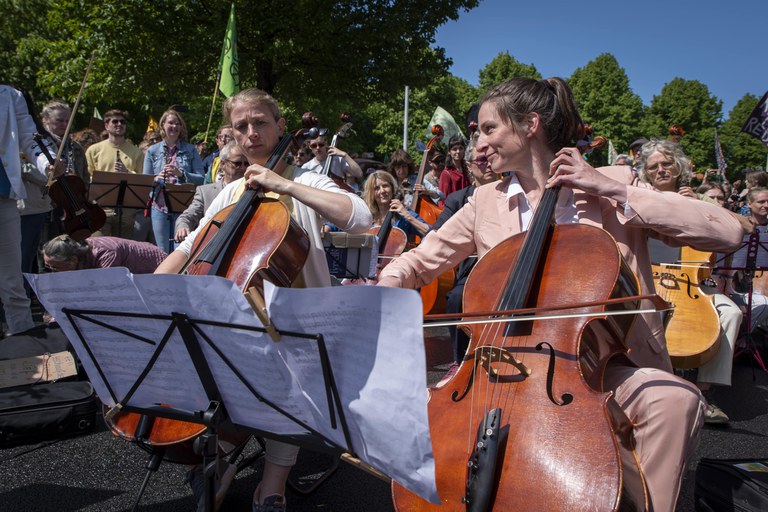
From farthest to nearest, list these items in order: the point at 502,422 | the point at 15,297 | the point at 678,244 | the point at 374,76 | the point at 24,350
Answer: the point at 374,76 → the point at 15,297 → the point at 24,350 → the point at 678,244 → the point at 502,422

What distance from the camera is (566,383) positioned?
1508mm

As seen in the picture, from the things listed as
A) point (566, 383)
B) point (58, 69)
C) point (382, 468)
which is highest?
point (58, 69)

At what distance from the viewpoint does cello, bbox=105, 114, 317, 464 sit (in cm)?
207

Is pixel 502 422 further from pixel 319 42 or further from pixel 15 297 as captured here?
pixel 319 42

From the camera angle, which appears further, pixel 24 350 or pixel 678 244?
pixel 24 350

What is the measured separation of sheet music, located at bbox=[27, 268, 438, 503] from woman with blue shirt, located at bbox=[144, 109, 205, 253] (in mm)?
4567

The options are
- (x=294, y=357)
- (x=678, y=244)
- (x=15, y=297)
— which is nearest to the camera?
(x=294, y=357)

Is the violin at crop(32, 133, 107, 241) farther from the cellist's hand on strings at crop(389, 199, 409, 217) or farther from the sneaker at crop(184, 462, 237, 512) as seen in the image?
the sneaker at crop(184, 462, 237, 512)

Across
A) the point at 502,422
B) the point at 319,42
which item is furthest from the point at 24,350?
the point at 319,42

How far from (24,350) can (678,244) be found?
381cm

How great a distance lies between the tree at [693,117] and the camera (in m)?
35.7

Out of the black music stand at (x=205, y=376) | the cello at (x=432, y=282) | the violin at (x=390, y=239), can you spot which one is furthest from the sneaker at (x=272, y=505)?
the violin at (x=390, y=239)

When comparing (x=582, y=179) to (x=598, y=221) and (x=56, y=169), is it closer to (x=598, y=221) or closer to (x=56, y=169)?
(x=598, y=221)

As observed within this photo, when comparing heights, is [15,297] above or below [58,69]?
below
